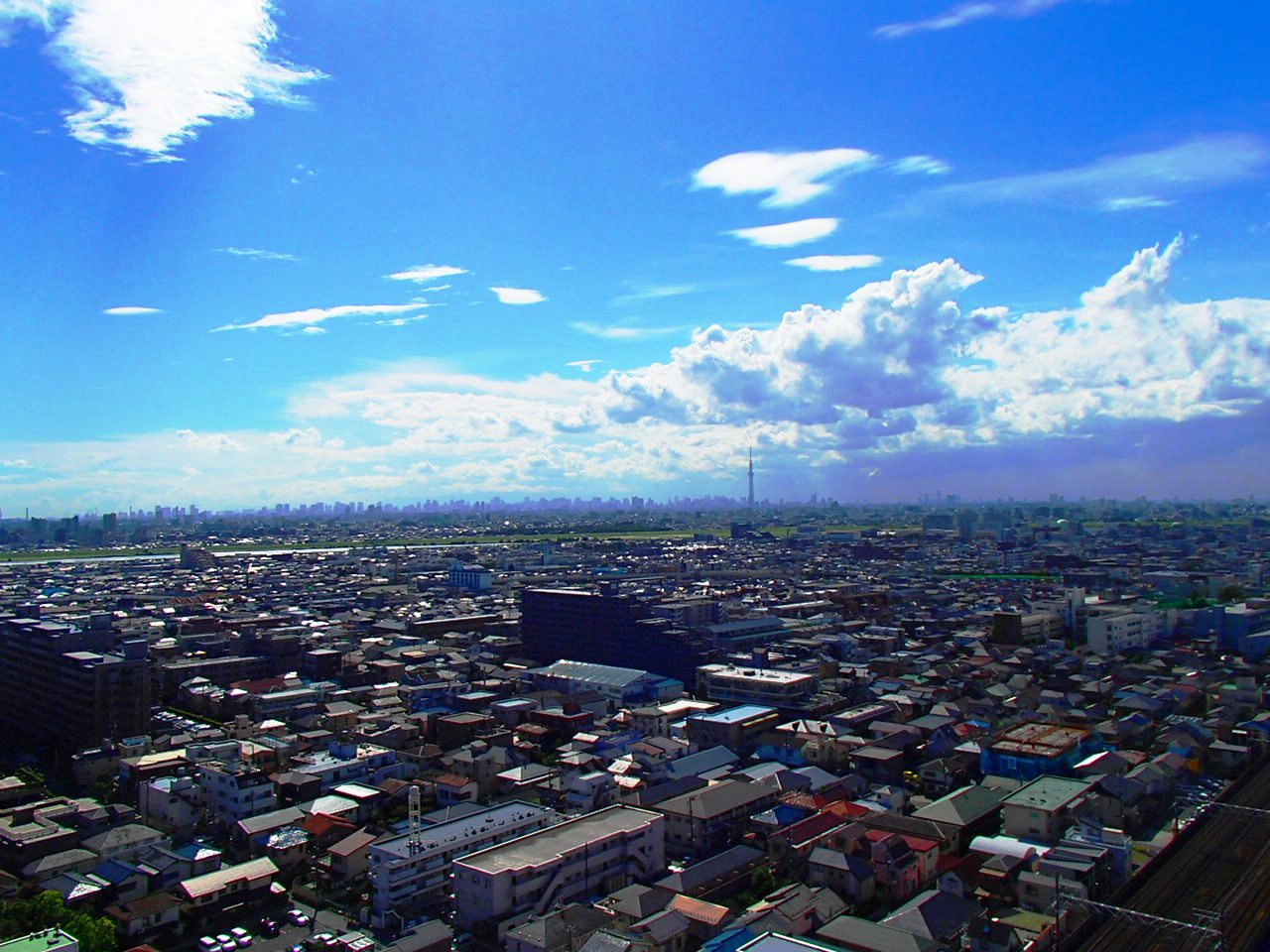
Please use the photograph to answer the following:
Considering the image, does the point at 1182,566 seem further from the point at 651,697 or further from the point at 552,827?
the point at 552,827

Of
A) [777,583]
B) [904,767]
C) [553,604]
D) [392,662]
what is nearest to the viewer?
[904,767]

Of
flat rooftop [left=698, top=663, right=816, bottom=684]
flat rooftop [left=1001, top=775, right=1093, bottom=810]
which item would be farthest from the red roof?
flat rooftop [left=698, top=663, right=816, bottom=684]

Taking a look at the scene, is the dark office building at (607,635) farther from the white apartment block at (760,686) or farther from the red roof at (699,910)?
the red roof at (699,910)

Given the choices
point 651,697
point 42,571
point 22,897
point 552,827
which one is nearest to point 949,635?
point 651,697

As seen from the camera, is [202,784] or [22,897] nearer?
[22,897]

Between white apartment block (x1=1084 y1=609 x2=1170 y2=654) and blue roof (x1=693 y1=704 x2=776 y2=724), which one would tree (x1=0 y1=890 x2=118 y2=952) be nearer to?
blue roof (x1=693 y1=704 x2=776 y2=724)

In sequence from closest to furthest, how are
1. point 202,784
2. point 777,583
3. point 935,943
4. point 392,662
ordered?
1. point 935,943
2. point 202,784
3. point 392,662
4. point 777,583
